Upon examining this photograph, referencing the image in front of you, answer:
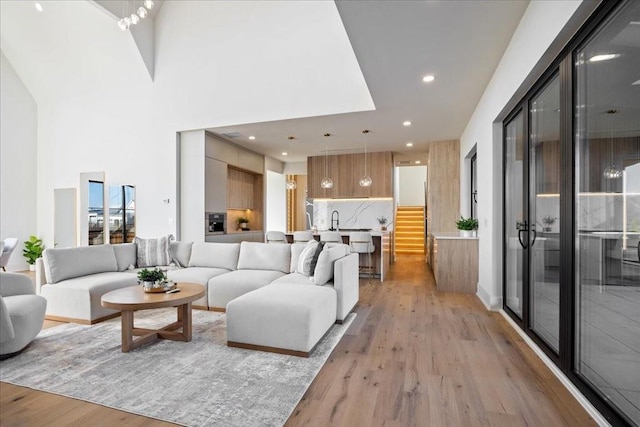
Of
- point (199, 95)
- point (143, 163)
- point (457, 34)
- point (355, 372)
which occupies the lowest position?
point (355, 372)

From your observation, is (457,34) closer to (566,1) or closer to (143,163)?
(566,1)

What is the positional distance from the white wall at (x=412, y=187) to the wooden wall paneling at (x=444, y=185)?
22.1 ft

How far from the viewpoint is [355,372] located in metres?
2.49

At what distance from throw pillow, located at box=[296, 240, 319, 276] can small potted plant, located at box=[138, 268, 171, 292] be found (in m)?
1.50

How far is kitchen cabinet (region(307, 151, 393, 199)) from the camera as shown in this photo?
8.21 metres

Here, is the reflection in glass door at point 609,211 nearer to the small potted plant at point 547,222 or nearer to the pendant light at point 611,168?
the pendant light at point 611,168

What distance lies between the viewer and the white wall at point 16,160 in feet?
23.7

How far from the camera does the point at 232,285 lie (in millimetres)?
4051

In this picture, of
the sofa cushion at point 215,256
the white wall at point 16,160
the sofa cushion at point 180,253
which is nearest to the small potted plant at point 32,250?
the white wall at point 16,160

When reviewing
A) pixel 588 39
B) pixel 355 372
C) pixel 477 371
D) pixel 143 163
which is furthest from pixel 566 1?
pixel 143 163

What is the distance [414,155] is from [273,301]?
6975 millimetres

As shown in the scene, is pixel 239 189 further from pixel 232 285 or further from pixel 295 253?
pixel 232 285

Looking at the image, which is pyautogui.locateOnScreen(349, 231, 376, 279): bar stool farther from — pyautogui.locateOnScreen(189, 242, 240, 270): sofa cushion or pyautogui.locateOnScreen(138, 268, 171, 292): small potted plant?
pyautogui.locateOnScreen(138, 268, 171, 292): small potted plant

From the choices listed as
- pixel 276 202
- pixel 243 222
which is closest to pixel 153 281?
pixel 243 222
